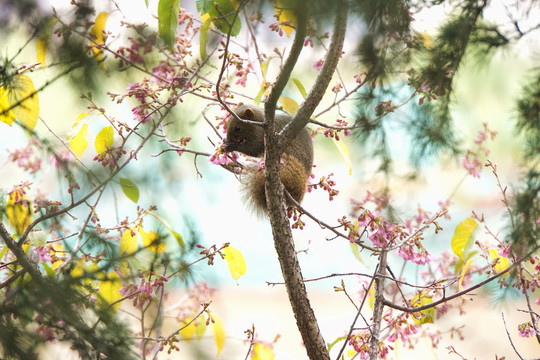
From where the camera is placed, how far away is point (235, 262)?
1.66 metres

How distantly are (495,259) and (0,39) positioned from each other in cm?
137

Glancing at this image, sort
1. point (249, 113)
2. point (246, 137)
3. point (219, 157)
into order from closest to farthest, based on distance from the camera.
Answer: point (219, 157) → point (249, 113) → point (246, 137)

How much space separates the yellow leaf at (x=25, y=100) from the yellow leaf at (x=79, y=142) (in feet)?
0.81

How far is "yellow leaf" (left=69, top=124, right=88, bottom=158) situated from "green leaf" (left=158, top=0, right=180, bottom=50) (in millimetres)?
386

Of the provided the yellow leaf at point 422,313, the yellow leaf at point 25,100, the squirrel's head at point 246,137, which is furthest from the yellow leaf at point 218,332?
the squirrel's head at point 246,137

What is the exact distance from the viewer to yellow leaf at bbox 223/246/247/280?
1.64m

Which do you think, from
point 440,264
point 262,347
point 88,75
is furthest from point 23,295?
point 440,264

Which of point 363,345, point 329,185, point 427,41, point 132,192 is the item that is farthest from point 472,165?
point 132,192

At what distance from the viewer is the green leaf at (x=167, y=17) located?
139cm

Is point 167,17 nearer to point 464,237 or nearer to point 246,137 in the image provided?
point 464,237

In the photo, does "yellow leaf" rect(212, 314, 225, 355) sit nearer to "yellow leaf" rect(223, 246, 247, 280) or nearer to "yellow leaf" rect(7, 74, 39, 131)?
"yellow leaf" rect(223, 246, 247, 280)

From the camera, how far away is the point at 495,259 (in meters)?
1.58

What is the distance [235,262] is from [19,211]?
0.62 m

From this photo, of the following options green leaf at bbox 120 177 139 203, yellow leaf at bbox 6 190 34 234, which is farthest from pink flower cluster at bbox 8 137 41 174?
green leaf at bbox 120 177 139 203
